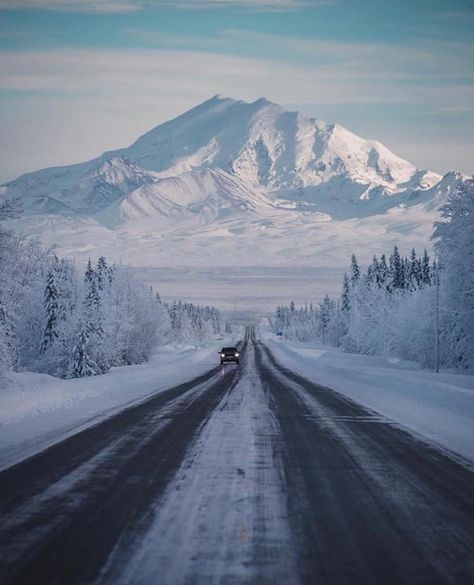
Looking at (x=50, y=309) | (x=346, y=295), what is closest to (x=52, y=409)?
(x=50, y=309)

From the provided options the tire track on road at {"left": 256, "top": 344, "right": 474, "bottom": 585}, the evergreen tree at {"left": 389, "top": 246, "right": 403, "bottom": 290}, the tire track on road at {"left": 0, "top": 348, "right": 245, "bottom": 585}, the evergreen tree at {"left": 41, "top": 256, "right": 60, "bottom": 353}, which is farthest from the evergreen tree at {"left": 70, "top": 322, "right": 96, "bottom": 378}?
the evergreen tree at {"left": 389, "top": 246, "right": 403, "bottom": 290}

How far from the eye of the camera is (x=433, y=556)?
6.72 meters

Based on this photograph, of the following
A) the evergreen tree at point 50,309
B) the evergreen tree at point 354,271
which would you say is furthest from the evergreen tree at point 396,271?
the evergreen tree at point 50,309

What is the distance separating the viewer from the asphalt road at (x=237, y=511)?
628 cm

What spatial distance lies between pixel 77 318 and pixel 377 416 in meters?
40.6

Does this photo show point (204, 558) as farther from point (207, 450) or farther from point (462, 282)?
point (462, 282)

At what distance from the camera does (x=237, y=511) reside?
27.0ft

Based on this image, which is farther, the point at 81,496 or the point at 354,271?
the point at 354,271

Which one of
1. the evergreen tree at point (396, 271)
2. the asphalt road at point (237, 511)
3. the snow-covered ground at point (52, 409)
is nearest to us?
the asphalt road at point (237, 511)

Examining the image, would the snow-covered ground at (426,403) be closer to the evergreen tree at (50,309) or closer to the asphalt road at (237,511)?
the asphalt road at (237,511)

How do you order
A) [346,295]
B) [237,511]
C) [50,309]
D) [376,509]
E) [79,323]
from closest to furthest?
1. [237,511]
2. [376,509]
3. [79,323]
4. [50,309]
5. [346,295]

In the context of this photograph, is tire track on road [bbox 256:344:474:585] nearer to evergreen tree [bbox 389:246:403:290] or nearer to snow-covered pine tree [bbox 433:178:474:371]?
snow-covered pine tree [bbox 433:178:474:371]

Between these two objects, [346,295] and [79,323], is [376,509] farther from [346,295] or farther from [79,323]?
[346,295]

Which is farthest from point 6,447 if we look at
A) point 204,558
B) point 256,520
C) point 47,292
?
point 47,292
